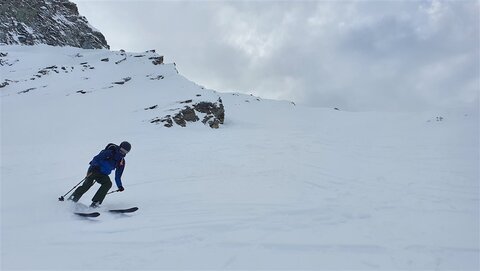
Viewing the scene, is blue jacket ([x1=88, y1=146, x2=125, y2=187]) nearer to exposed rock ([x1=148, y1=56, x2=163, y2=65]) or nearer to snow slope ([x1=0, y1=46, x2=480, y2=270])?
snow slope ([x1=0, y1=46, x2=480, y2=270])

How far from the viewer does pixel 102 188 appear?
886 cm

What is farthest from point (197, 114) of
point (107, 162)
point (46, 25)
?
point (46, 25)

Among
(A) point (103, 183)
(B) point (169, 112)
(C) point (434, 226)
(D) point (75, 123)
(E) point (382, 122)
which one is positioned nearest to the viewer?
(C) point (434, 226)

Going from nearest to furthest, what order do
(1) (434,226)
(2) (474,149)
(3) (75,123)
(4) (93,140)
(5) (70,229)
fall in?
(5) (70,229) → (1) (434,226) → (2) (474,149) → (4) (93,140) → (3) (75,123)

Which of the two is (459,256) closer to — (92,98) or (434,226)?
(434,226)

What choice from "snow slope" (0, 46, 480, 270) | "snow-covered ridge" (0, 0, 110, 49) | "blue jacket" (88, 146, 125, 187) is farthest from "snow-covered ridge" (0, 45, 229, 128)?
"blue jacket" (88, 146, 125, 187)

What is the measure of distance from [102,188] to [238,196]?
3154 mm

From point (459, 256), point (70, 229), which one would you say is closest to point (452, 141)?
point (459, 256)

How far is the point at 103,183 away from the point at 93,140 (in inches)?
377

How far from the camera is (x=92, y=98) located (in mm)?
27406

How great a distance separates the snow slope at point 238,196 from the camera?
6355mm

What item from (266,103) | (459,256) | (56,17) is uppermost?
(56,17)

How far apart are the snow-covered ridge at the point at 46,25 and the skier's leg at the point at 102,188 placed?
41.3 metres

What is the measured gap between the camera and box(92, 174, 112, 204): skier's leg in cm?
879
